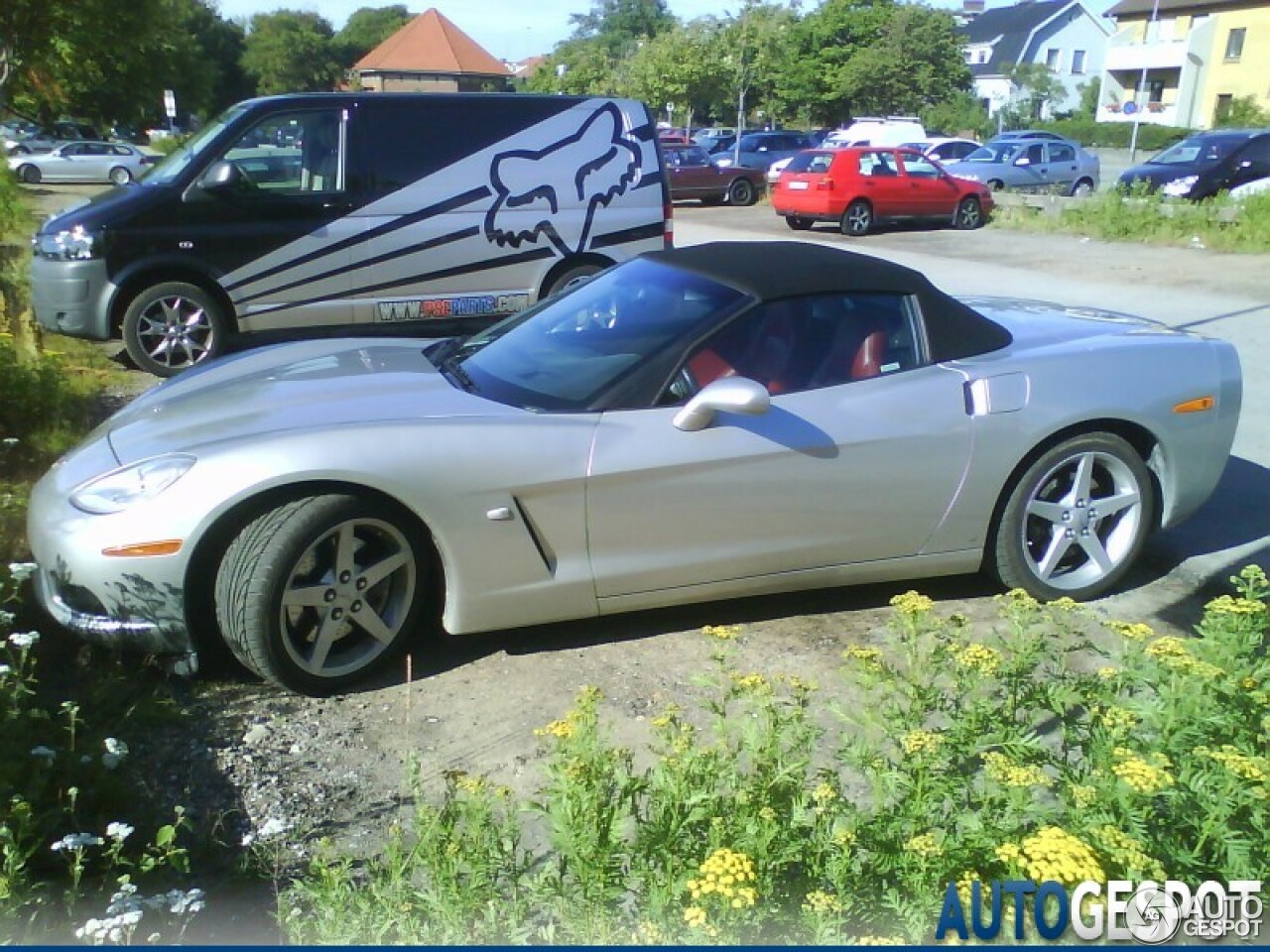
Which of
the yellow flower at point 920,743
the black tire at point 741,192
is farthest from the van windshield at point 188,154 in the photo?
the black tire at point 741,192

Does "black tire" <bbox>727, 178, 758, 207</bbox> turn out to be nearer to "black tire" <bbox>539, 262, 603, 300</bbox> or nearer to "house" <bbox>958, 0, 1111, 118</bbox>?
"black tire" <bbox>539, 262, 603, 300</bbox>

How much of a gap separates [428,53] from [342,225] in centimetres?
6440

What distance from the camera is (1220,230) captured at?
17719 millimetres

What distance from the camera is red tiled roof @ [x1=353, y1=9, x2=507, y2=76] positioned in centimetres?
6681

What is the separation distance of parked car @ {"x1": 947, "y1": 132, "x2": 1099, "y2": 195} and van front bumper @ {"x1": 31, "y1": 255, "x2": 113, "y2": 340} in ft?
72.2

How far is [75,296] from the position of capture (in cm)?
832

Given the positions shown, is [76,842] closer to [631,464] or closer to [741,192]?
[631,464]

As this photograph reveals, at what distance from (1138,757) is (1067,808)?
0.66 ft

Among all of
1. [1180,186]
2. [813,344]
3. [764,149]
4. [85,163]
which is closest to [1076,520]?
[813,344]

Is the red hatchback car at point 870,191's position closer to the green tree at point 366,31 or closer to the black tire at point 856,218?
the black tire at point 856,218

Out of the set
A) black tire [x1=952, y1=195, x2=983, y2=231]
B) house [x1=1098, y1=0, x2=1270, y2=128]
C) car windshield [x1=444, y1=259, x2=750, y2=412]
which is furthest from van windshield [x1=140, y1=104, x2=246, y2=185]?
house [x1=1098, y1=0, x2=1270, y2=128]

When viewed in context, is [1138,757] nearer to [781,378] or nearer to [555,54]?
[781,378]

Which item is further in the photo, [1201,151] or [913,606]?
[1201,151]

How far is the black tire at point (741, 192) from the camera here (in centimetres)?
2839
